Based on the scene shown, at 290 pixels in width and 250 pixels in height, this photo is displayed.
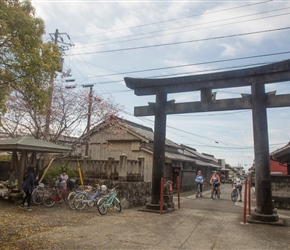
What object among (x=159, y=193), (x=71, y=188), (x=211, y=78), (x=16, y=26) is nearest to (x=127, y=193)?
(x=159, y=193)

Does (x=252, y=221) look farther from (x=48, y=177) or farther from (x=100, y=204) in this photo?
(x=48, y=177)

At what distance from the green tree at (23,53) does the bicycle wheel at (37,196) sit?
5.49 metres

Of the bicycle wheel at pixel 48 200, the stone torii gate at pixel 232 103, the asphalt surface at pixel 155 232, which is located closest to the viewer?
the asphalt surface at pixel 155 232

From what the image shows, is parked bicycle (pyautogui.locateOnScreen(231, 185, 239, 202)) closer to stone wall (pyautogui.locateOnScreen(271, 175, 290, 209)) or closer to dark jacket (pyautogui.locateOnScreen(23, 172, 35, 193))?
stone wall (pyautogui.locateOnScreen(271, 175, 290, 209))

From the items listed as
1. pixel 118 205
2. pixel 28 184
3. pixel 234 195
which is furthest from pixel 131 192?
pixel 234 195

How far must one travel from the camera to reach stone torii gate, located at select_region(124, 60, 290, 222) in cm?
964

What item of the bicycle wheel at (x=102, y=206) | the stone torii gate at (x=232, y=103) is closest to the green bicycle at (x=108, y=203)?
the bicycle wheel at (x=102, y=206)

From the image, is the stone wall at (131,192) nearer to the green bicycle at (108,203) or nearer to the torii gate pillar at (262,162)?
the green bicycle at (108,203)

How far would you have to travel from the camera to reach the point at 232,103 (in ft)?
36.0

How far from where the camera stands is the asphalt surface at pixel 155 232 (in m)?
6.37

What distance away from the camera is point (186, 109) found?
39.0 feet

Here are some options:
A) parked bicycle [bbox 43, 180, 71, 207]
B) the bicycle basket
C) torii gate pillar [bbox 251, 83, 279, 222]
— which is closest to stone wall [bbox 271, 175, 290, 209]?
torii gate pillar [bbox 251, 83, 279, 222]

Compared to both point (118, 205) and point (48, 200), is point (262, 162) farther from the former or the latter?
point (48, 200)

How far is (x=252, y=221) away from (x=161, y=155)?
4555 millimetres
